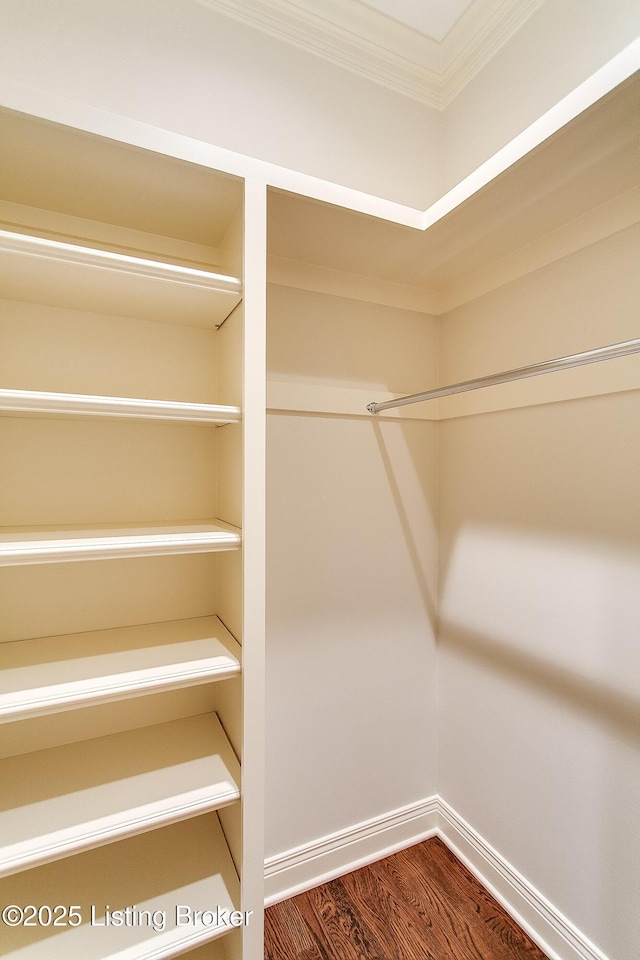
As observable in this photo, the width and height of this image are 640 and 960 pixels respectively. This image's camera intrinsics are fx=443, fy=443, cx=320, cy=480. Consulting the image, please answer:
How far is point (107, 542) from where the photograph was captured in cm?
98

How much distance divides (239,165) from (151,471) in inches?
32.6

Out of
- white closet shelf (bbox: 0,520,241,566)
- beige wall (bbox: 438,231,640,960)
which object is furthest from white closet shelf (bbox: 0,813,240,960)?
beige wall (bbox: 438,231,640,960)

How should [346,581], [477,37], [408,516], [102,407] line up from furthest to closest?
[408,516] < [346,581] < [477,37] < [102,407]

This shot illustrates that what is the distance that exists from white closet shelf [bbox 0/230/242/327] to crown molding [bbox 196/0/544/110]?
1.00m

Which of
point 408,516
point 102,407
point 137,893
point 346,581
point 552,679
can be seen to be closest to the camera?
point 102,407

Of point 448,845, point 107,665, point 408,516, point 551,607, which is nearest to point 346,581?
point 408,516

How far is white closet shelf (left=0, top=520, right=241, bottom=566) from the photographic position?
2.98 ft

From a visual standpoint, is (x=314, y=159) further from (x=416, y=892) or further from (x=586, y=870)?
(x=416, y=892)

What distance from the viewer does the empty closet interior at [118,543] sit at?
3.21 feet

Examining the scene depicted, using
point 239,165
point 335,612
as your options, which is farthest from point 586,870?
point 239,165

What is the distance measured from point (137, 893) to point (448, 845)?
1214mm

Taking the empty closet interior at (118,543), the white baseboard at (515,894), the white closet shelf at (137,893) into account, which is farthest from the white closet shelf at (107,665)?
the white baseboard at (515,894)

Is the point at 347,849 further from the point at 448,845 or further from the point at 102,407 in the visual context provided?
the point at 102,407

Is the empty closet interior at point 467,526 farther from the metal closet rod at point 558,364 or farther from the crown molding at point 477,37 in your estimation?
the crown molding at point 477,37
